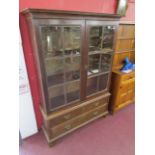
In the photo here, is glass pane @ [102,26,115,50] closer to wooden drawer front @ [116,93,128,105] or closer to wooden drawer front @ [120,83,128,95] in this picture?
wooden drawer front @ [120,83,128,95]

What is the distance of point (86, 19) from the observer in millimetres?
1420

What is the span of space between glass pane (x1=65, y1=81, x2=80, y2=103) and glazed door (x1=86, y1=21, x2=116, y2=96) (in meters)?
0.18

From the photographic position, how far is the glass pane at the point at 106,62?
1867 mm

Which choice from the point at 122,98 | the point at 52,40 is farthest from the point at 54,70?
the point at 122,98

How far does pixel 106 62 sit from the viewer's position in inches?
75.9

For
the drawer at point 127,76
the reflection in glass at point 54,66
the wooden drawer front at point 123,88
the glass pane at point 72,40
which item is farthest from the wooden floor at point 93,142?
the glass pane at point 72,40

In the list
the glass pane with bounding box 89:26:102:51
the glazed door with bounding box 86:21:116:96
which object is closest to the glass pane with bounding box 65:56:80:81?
the glazed door with bounding box 86:21:116:96

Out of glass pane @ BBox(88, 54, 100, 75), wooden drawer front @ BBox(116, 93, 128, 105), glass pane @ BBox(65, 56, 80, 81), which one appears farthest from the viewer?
wooden drawer front @ BBox(116, 93, 128, 105)

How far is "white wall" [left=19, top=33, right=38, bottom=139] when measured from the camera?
5.18 feet

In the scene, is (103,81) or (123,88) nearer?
(103,81)

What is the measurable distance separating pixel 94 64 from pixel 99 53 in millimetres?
174

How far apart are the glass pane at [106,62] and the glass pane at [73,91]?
18.9 inches

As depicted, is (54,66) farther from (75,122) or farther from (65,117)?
(75,122)

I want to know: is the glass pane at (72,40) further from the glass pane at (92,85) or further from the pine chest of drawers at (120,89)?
the pine chest of drawers at (120,89)
